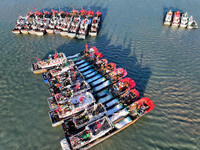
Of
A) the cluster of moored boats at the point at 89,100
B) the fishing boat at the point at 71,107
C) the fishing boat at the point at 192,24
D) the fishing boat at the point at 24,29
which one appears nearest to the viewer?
the cluster of moored boats at the point at 89,100

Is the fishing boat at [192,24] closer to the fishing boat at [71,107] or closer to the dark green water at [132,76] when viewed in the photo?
the dark green water at [132,76]

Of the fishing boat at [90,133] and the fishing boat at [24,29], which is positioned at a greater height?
the fishing boat at [24,29]

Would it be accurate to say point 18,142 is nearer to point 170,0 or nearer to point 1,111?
point 1,111

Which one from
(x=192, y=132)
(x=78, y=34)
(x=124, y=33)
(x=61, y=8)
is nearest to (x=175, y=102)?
(x=192, y=132)

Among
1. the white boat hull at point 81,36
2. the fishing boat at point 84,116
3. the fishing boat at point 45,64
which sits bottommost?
the fishing boat at point 84,116

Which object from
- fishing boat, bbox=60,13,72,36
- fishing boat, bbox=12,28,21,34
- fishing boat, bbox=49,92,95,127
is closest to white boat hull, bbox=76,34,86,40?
fishing boat, bbox=60,13,72,36

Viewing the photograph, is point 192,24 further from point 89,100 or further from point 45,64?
point 45,64

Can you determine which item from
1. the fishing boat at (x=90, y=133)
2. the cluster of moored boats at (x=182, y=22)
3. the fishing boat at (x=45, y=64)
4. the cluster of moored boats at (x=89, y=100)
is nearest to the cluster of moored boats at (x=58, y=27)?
the fishing boat at (x=45, y=64)
